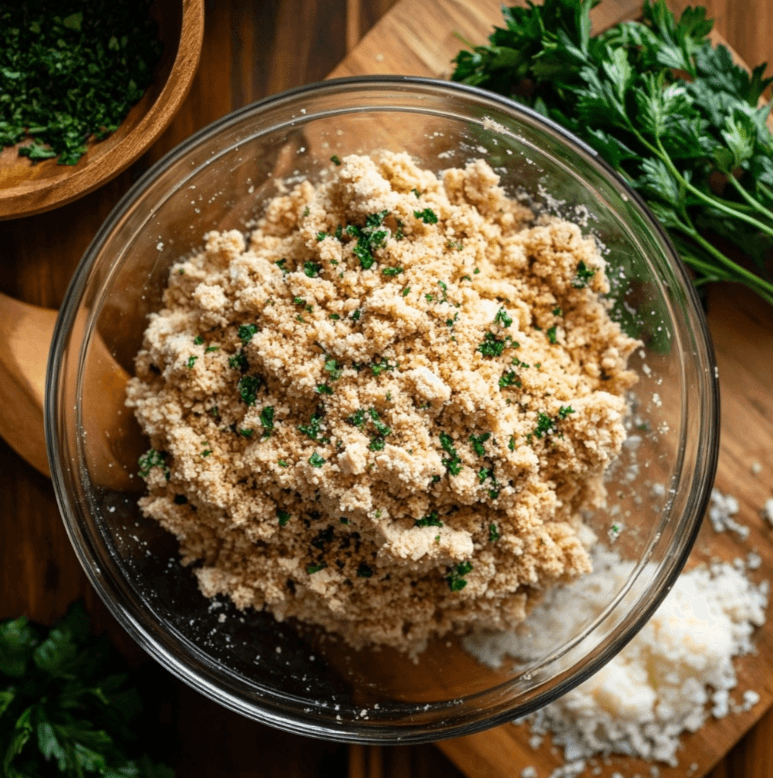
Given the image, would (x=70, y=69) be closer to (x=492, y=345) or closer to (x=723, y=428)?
(x=492, y=345)

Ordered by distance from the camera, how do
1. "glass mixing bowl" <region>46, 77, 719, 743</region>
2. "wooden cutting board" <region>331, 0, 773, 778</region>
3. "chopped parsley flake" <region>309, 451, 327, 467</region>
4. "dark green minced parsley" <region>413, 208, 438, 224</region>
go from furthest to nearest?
"wooden cutting board" <region>331, 0, 773, 778</region> → "glass mixing bowl" <region>46, 77, 719, 743</region> → "dark green minced parsley" <region>413, 208, 438, 224</region> → "chopped parsley flake" <region>309, 451, 327, 467</region>

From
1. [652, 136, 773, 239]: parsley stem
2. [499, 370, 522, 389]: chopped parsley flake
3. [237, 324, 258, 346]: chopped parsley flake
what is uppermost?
[652, 136, 773, 239]: parsley stem

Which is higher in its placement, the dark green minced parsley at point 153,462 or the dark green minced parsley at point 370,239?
the dark green minced parsley at point 370,239

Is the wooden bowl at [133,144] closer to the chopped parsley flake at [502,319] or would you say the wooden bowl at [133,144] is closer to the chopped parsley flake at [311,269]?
the chopped parsley flake at [311,269]

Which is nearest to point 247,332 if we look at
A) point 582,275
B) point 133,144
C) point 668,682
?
point 133,144

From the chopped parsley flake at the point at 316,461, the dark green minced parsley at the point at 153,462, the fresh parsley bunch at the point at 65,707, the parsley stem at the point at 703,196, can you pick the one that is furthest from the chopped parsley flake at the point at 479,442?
the fresh parsley bunch at the point at 65,707

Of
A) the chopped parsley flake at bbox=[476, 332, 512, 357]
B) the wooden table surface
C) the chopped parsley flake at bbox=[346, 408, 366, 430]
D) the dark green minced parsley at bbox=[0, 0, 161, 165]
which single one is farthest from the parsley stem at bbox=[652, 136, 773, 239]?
the dark green minced parsley at bbox=[0, 0, 161, 165]

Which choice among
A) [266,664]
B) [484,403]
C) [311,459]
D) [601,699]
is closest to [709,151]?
[484,403]

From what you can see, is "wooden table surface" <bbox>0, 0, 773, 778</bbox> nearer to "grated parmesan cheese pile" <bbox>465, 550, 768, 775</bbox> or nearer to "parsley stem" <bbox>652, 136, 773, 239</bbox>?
"grated parmesan cheese pile" <bbox>465, 550, 768, 775</bbox>
